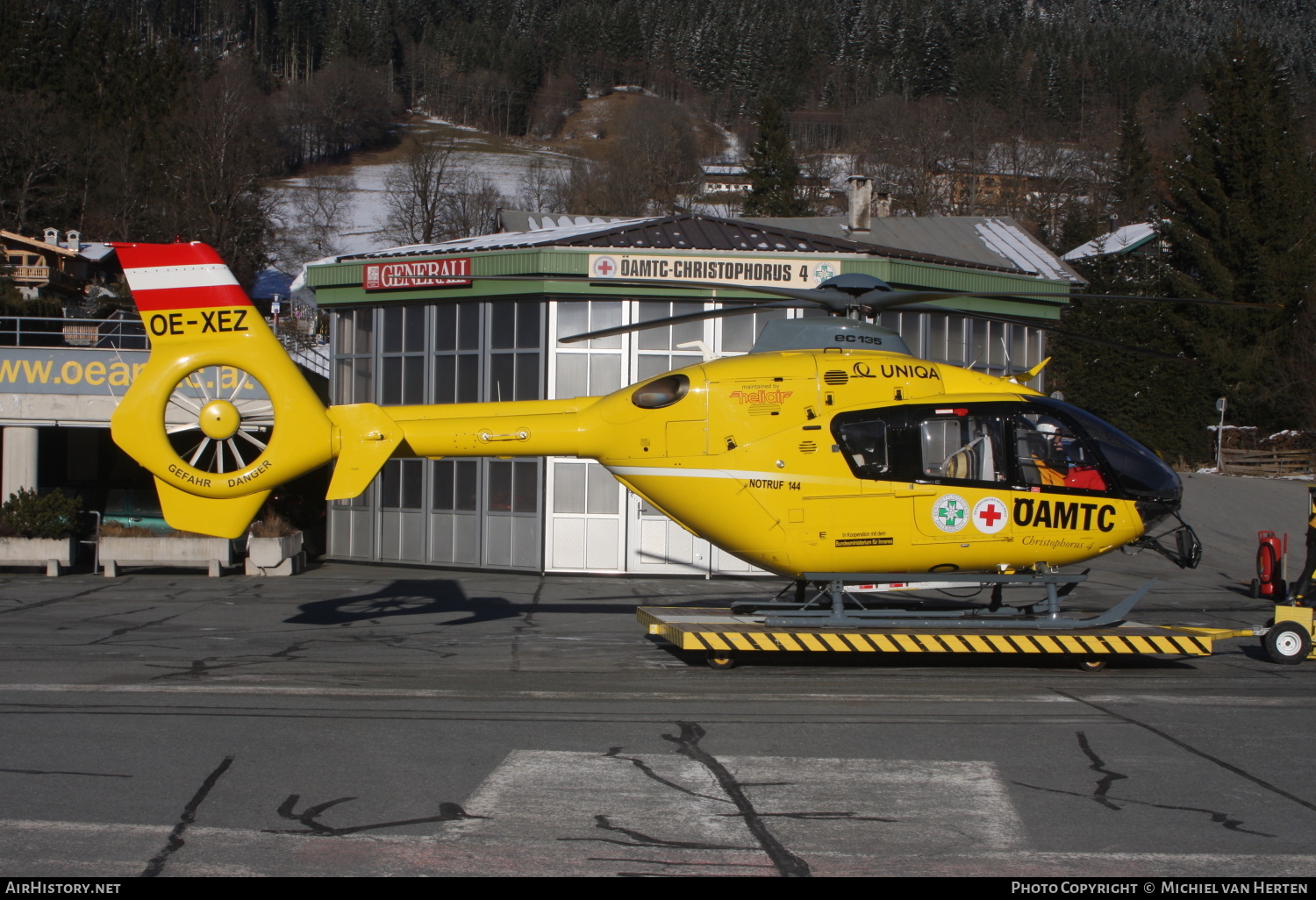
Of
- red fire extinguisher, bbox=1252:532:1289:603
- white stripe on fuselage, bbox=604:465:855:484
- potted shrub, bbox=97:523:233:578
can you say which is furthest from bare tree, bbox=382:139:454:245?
white stripe on fuselage, bbox=604:465:855:484

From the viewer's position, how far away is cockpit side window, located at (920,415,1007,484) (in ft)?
37.9

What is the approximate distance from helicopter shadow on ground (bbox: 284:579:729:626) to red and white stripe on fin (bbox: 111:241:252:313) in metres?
5.23

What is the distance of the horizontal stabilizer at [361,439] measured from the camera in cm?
1144

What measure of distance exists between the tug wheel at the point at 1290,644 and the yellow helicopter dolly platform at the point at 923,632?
0.22 m

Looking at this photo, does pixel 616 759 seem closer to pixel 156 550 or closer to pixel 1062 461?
pixel 1062 461

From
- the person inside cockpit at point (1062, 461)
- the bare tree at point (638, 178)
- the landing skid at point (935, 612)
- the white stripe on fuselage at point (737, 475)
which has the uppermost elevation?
the bare tree at point (638, 178)

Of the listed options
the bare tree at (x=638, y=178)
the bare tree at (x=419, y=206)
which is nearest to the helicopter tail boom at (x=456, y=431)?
the bare tree at (x=638, y=178)

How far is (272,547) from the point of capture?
20672 mm

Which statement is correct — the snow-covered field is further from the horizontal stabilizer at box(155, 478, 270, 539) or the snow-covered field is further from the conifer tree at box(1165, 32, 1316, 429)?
the horizontal stabilizer at box(155, 478, 270, 539)

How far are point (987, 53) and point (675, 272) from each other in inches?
4534

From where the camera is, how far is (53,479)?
2953cm

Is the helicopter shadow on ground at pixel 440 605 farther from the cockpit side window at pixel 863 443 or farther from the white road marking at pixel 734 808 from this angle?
the white road marking at pixel 734 808

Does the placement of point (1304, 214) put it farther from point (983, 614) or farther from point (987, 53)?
point (987, 53)
